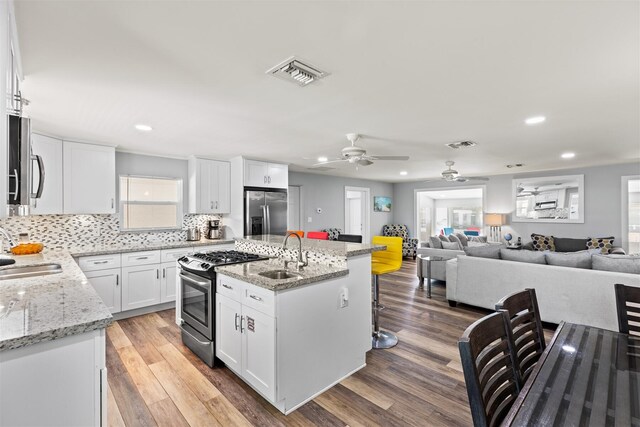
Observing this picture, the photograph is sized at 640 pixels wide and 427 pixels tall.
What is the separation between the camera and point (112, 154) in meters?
4.12

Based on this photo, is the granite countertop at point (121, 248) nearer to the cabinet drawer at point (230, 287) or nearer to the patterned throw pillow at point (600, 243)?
the cabinet drawer at point (230, 287)

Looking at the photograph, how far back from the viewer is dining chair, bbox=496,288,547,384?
1403 mm

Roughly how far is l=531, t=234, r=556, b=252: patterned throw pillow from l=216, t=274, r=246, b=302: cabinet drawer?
639 centimetres

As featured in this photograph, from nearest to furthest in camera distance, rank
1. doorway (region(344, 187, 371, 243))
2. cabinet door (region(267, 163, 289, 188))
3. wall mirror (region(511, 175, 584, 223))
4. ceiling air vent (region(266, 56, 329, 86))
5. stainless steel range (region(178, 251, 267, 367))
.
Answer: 1. ceiling air vent (region(266, 56, 329, 86))
2. stainless steel range (region(178, 251, 267, 367))
3. cabinet door (region(267, 163, 289, 188))
4. wall mirror (region(511, 175, 584, 223))
5. doorway (region(344, 187, 371, 243))

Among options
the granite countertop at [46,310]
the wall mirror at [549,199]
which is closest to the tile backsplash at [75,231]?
the granite countertop at [46,310]

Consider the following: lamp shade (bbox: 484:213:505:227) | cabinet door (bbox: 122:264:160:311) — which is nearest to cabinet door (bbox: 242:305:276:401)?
cabinet door (bbox: 122:264:160:311)

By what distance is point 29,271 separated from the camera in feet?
8.45

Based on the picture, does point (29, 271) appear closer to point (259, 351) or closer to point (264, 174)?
point (259, 351)

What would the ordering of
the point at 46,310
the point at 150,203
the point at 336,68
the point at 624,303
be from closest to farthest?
the point at 46,310
the point at 624,303
the point at 336,68
the point at 150,203

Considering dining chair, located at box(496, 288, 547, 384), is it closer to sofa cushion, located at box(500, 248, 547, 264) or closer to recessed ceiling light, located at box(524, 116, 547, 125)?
recessed ceiling light, located at box(524, 116, 547, 125)

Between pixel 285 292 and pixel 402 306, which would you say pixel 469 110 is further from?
pixel 402 306

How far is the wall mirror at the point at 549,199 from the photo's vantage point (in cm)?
633

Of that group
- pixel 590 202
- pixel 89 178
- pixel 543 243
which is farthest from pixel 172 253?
pixel 590 202

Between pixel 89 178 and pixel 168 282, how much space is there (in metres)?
1.71
